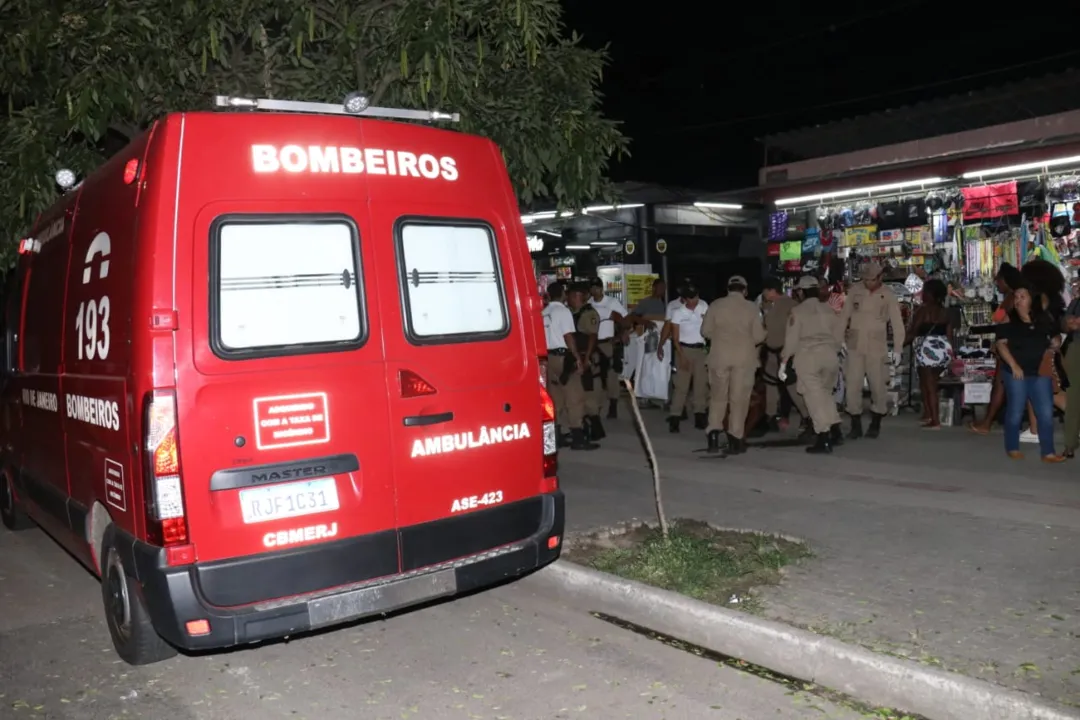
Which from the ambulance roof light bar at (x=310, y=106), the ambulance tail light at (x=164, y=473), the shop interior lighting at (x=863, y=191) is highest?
the shop interior lighting at (x=863, y=191)

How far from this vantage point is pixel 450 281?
4984 millimetres

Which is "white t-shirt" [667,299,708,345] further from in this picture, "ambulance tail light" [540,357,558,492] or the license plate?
the license plate

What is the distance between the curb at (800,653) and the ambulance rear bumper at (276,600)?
3.28 feet

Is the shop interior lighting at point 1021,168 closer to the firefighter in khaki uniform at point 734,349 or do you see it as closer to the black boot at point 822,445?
the firefighter in khaki uniform at point 734,349

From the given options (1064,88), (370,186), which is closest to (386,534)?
(370,186)

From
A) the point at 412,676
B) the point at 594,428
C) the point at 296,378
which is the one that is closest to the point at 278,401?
the point at 296,378

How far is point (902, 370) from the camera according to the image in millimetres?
12938

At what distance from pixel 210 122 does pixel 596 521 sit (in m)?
4.23

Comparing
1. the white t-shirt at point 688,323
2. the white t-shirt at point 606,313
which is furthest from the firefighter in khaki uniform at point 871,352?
the white t-shirt at point 606,313

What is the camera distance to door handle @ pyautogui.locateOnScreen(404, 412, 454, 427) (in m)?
4.71

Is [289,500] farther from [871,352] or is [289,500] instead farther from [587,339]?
[871,352]

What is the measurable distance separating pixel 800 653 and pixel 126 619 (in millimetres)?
3249

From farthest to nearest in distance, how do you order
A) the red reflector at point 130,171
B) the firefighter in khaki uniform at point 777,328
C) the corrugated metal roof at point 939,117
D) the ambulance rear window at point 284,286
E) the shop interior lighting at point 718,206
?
the shop interior lighting at point 718,206 → the corrugated metal roof at point 939,117 → the firefighter in khaki uniform at point 777,328 → the red reflector at point 130,171 → the ambulance rear window at point 284,286

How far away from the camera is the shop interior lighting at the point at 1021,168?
449 inches
